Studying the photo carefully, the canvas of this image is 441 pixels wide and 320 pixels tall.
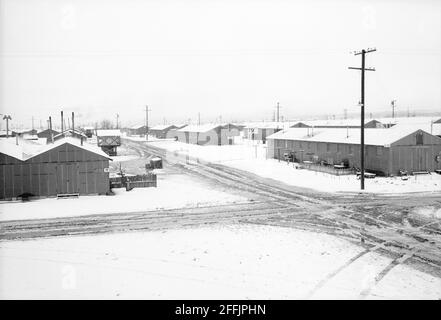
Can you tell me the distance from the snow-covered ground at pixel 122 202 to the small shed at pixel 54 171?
1.08 meters

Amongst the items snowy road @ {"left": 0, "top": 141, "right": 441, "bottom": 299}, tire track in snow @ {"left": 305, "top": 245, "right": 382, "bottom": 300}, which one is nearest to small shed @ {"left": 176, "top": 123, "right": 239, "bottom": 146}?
snowy road @ {"left": 0, "top": 141, "right": 441, "bottom": 299}

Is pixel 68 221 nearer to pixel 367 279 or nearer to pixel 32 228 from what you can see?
pixel 32 228

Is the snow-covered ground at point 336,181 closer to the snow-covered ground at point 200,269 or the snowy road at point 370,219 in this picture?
the snowy road at point 370,219

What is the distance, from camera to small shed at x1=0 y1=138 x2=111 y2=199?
2791 cm

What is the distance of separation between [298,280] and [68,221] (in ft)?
45.5

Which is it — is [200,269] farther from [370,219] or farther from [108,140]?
[108,140]

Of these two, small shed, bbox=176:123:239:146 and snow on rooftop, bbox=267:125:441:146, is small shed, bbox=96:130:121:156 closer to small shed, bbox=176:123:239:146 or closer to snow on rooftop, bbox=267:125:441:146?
small shed, bbox=176:123:239:146

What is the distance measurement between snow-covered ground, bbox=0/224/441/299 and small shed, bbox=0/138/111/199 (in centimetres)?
1186

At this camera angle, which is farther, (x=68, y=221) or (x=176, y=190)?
(x=176, y=190)

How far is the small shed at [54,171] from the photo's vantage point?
2791 cm

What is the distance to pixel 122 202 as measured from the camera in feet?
87.7
